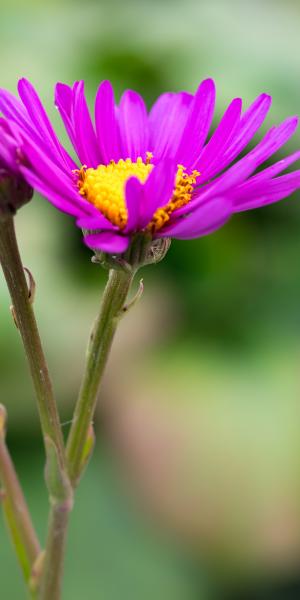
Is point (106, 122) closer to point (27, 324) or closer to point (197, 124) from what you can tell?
point (197, 124)

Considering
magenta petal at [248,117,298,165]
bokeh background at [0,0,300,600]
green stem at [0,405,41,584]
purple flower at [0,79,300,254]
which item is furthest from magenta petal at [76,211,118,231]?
bokeh background at [0,0,300,600]

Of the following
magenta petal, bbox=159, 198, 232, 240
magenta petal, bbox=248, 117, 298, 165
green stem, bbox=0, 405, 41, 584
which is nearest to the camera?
magenta petal, bbox=159, 198, 232, 240

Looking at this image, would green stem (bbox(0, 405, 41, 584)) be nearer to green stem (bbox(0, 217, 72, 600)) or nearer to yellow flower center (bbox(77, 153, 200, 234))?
green stem (bbox(0, 217, 72, 600))

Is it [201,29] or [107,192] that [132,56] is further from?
[107,192]

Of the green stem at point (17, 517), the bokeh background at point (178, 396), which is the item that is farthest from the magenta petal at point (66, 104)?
the bokeh background at point (178, 396)

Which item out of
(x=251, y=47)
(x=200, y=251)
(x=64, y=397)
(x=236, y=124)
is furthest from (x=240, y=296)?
(x=236, y=124)

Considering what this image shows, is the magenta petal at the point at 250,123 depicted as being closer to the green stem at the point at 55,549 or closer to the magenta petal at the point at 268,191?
the magenta petal at the point at 268,191
